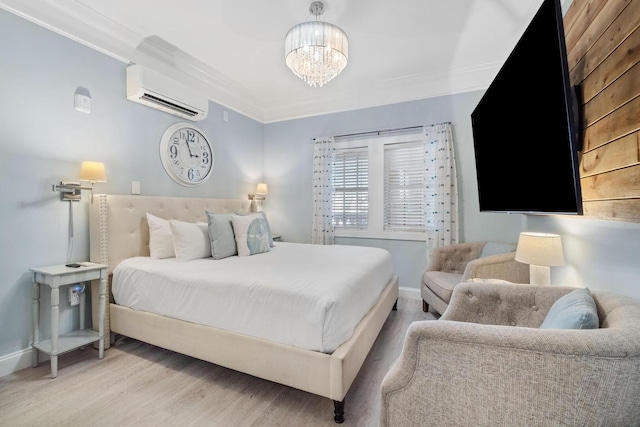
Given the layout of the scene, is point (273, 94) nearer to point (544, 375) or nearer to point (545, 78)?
point (545, 78)

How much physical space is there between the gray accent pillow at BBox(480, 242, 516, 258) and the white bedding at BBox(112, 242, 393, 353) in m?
1.12

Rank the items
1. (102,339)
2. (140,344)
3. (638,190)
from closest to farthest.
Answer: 1. (638,190)
2. (102,339)
3. (140,344)

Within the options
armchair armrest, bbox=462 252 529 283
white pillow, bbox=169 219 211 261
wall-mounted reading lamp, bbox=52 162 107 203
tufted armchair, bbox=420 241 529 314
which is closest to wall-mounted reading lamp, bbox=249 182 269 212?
white pillow, bbox=169 219 211 261

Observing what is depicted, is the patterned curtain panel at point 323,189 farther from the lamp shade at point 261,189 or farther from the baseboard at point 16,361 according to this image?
the baseboard at point 16,361

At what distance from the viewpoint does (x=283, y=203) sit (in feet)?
14.9

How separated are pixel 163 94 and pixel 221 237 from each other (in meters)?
1.55

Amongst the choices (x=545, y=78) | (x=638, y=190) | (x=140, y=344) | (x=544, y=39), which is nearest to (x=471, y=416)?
(x=638, y=190)

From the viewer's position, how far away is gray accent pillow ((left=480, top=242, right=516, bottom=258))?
8.85ft

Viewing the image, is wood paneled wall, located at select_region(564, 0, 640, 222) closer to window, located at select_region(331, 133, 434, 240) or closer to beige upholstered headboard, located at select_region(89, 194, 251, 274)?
window, located at select_region(331, 133, 434, 240)

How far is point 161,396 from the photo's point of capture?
1783mm

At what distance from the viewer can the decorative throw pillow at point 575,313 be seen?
2.93 ft

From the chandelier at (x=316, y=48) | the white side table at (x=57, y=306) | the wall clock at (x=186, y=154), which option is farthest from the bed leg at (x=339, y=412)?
the wall clock at (x=186, y=154)

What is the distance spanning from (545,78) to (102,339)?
3.31 metres

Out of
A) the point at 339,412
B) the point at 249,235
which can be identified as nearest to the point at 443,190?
the point at 249,235
